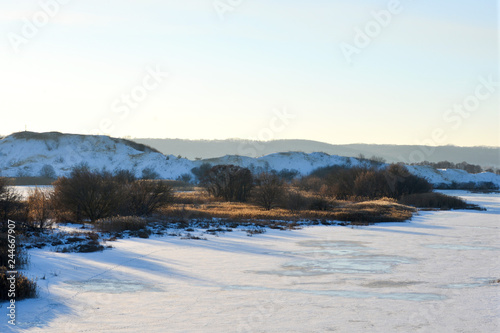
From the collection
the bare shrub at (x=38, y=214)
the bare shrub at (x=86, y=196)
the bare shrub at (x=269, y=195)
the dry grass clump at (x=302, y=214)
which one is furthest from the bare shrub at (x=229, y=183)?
Answer: the bare shrub at (x=38, y=214)

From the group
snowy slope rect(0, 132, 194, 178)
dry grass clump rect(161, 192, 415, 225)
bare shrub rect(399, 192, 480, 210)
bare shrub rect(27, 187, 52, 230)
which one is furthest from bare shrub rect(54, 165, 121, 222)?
snowy slope rect(0, 132, 194, 178)

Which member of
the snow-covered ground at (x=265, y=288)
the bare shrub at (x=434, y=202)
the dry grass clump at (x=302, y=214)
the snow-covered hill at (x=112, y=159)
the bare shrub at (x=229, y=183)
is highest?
the snow-covered hill at (x=112, y=159)

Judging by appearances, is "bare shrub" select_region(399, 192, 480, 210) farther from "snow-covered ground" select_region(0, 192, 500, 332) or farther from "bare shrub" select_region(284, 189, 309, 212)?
"snow-covered ground" select_region(0, 192, 500, 332)

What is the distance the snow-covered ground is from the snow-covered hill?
88.1m

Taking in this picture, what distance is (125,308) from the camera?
337 inches

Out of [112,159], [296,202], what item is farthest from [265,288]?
[112,159]

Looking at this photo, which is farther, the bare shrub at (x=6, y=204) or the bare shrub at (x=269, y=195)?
the bare shrub at (x=269, y=195)

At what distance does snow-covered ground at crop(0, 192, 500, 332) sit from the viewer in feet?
25.6

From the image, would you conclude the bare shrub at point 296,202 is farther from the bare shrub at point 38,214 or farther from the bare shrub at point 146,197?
the bare shrub at point 38,214

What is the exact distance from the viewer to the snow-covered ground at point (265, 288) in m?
7.80

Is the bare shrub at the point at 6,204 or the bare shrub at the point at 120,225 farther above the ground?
the bare shrub at the point at 6,204

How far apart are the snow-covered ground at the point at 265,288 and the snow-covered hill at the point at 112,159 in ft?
289

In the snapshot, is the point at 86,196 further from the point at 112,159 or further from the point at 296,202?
the point at 112,159

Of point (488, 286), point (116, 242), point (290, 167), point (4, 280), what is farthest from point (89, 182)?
point (290, 167)
